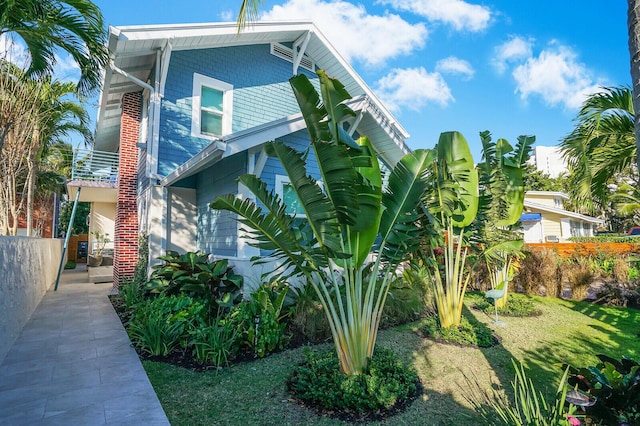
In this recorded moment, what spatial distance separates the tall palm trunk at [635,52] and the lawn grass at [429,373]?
293 cm

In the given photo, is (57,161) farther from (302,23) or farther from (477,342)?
(477,342)

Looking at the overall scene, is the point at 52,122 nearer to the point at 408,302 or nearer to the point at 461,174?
the point at 408,302

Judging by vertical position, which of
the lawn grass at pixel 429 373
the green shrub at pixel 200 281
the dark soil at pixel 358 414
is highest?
the green shrub at pixel 200 281

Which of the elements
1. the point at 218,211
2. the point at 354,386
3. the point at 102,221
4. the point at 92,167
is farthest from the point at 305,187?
the point at 102,221

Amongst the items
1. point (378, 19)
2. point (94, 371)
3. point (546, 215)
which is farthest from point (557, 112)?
point (94, 371)

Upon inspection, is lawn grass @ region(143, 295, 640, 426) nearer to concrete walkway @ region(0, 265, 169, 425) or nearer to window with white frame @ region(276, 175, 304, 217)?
concrete walkway @ region(0, 265, 169, 425)

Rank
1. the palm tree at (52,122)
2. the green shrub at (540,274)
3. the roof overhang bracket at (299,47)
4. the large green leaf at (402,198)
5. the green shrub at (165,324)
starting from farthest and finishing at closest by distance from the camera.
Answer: the roof overhang bracket at (299,47) < the palm tree at (52,122) < the green shrub at (540,274) < the green shrub at (165,324) < the large green leaf at (402,198)

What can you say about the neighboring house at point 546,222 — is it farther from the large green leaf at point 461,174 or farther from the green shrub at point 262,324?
the green shrub at point 262,324

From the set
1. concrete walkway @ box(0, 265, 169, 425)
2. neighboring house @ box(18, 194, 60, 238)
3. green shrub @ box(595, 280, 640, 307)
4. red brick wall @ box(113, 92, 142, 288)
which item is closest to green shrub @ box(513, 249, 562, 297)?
green shrub @ box(595, 280, 640, 307)

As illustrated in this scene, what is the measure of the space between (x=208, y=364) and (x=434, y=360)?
3387 mm

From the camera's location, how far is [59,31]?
662cm

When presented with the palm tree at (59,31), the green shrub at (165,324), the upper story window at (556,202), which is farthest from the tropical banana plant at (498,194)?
the upper story window at (556,202)

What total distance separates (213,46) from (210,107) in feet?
5.88

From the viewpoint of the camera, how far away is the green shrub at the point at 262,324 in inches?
209
